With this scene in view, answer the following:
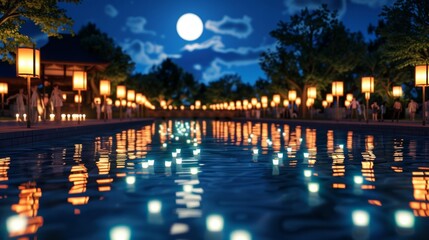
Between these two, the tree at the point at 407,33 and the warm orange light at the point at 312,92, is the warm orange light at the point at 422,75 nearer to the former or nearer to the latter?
the tree at the point at 407,33

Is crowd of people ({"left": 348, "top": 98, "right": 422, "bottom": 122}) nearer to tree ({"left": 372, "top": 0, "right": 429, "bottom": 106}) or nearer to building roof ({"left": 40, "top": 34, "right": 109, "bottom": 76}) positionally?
tree ({"left": 372, "top": 0, "right": 429, "bottom": 106})

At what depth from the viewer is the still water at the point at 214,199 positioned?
396cm

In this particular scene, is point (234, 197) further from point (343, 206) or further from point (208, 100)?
point (208, 100)

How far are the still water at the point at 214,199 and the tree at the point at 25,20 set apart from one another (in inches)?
396

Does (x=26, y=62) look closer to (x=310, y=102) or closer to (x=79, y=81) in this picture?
(x=79, y=81)

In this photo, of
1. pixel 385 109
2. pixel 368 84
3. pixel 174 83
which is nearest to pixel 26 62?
pixel 368 84

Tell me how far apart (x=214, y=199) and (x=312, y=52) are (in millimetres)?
41129

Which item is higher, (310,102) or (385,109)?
(310,102)

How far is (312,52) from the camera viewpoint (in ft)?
147

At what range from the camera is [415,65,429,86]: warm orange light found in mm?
22734

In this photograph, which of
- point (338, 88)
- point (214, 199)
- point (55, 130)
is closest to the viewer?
point (214, 199)

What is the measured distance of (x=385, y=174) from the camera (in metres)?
7.45

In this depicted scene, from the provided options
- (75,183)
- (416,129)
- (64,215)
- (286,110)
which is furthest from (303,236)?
(286,110)

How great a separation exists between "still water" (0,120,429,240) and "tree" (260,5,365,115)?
36121 mm
